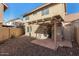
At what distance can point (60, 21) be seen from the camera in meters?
3.48

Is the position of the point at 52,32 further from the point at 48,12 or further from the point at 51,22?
the point at 48,12

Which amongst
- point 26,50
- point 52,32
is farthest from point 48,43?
point 26,50

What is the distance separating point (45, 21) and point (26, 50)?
0.95m

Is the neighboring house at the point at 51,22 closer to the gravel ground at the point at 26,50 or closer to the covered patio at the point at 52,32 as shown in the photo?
the covered patio at the point at 52,32

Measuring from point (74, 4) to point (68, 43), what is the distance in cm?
109

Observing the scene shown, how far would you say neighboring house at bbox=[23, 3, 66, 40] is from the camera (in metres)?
3.17

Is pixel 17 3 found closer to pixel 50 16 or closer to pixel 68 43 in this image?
pixel 50 16

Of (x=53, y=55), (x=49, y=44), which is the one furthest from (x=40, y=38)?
(x=53, y=55)

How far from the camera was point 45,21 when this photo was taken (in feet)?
10.7

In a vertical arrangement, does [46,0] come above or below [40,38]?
above

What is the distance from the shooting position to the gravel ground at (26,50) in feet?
9.56

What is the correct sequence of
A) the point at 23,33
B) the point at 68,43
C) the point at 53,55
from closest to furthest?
the point at 53,55
the point at 23,33
the point at 68,43

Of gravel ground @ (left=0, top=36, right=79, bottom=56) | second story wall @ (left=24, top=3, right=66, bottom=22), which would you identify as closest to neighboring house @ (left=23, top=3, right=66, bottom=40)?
second story wall @ (left=24, top=3, right=66, bottom=22)

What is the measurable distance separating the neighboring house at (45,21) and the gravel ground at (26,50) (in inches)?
10.9
